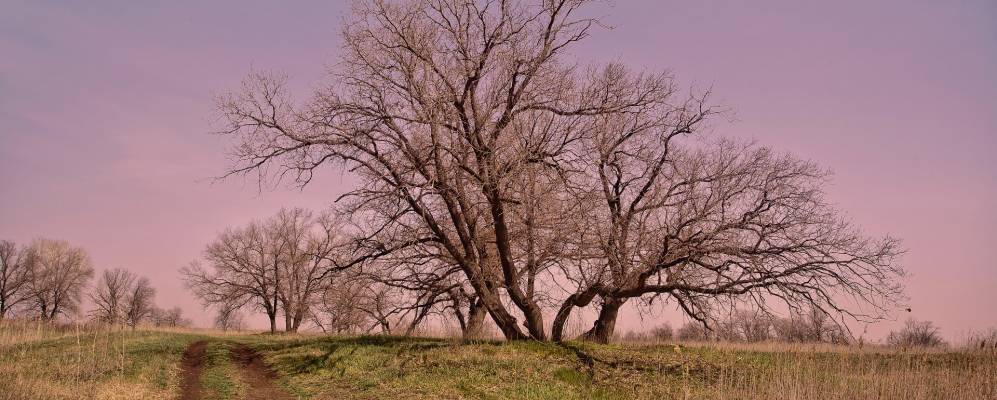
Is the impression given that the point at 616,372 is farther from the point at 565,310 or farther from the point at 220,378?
the point at 220,378

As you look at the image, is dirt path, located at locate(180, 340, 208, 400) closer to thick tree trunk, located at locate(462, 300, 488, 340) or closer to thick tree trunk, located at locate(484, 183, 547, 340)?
thick tree trunk, located at locate(484, 183, 547, 340)

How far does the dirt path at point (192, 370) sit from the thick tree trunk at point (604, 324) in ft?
35.1

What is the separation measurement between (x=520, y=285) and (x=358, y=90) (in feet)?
23.2

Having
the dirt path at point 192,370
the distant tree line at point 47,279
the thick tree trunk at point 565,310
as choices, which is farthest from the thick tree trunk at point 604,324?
the distant tree line at point 47,279

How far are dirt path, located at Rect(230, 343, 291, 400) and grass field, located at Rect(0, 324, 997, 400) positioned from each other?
0.15 ft

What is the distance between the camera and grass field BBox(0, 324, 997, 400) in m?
10.3

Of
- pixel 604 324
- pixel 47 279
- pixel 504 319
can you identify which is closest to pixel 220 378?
pixel 504 319

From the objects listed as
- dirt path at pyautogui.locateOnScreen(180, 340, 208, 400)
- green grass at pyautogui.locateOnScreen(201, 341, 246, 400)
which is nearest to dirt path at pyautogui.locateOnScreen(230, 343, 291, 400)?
green grass at pyautogui.locateOnScreen(201, 341, 246, 400)

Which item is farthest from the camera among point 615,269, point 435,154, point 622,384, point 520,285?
point 520,285

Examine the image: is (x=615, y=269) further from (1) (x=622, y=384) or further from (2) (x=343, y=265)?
(2) (x=343, y=265)

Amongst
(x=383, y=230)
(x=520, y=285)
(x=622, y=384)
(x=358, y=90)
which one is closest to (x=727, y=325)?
(x=520, y=285)

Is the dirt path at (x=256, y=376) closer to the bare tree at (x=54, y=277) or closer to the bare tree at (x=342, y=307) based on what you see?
the bare tree at (x=342, y=307)

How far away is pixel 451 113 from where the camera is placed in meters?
16.2

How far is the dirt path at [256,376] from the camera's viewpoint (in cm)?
1305
